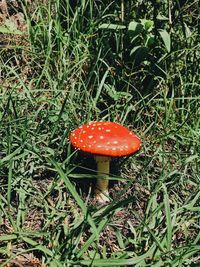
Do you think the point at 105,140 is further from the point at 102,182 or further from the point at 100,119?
the point at 100,119

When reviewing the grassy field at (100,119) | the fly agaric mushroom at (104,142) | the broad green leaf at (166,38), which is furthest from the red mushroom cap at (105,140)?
the broad green leaf at (166,38)

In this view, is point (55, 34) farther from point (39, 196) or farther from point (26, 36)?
point (39, 196)

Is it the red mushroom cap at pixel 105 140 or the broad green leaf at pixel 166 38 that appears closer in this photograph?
the red mushroom cap at pixel 105 140

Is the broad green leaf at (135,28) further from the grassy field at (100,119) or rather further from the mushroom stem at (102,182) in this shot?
the mushroom stem at (102,182)

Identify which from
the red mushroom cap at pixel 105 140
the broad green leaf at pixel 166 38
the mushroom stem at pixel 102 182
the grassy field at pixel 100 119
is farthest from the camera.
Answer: the broad green leaf at pixel 166 38

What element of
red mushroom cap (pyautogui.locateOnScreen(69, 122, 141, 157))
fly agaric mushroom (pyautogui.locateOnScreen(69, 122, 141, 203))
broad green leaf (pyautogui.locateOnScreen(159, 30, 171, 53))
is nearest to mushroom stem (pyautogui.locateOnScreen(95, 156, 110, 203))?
fly agaric mushroom (pyautogui.locateOnScreen(69, 122, 141, 203))

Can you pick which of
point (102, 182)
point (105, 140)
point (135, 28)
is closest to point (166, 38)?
point (135, 28)

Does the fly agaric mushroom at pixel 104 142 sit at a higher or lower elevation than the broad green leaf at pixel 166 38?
lower
